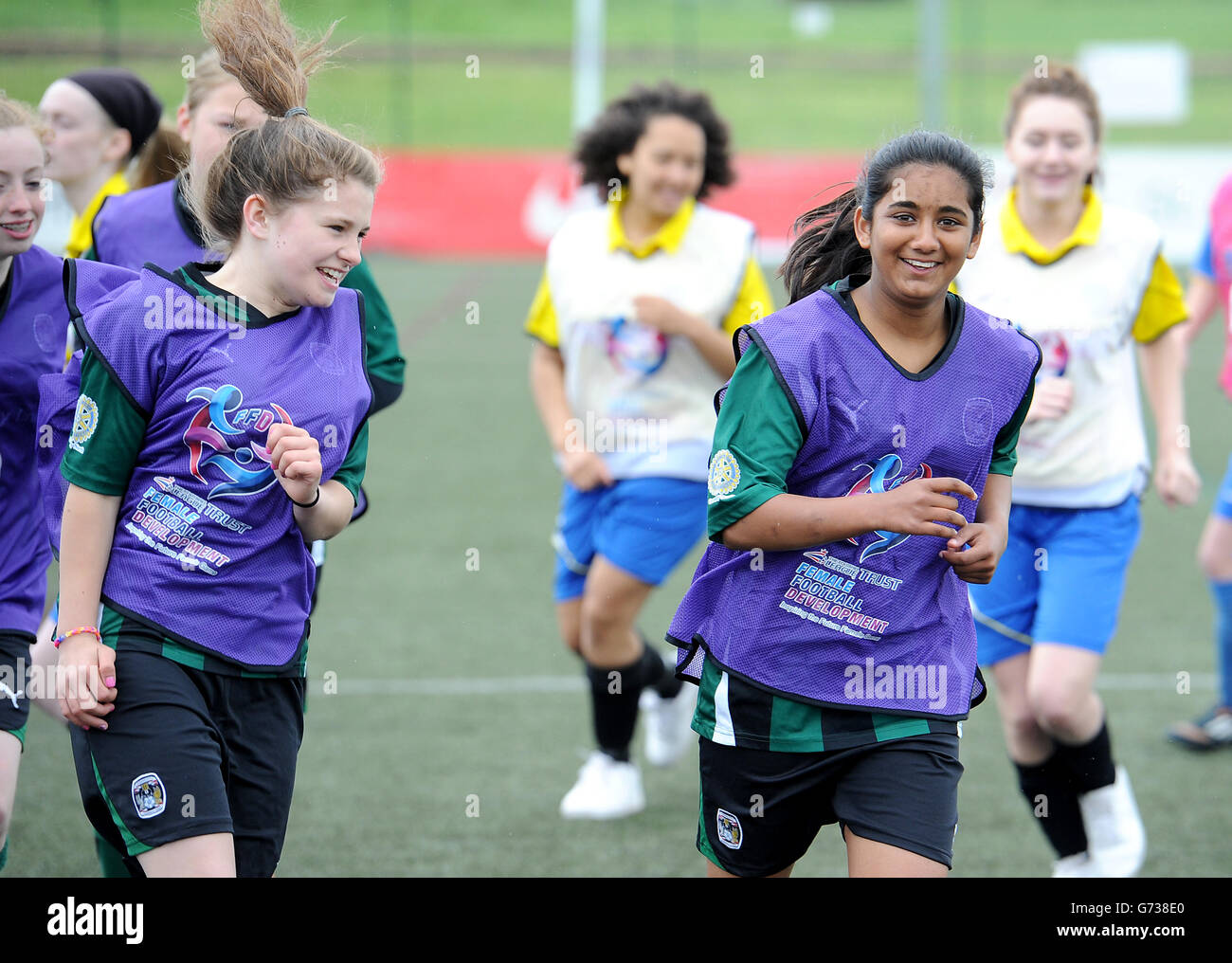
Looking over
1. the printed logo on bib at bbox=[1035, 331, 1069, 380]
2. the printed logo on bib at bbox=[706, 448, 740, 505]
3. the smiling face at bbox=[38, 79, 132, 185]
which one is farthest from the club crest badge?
the smiling face at bbox=[38, 79, 132, 185]

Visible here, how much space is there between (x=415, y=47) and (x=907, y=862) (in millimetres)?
31566

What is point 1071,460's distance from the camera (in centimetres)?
419

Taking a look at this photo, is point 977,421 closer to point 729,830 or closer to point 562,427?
point 729,830

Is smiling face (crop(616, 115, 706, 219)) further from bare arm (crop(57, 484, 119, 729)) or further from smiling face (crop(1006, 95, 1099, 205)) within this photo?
bare arm (crop(57, 484, 119, 729))

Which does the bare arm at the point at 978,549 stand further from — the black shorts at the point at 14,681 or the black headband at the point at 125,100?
the black headband at the point at 125,100

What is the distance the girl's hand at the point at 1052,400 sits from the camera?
407 cm

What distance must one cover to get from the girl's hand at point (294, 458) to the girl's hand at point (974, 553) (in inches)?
44.5

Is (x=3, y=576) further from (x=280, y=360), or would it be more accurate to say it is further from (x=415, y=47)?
(x=415, y=47)

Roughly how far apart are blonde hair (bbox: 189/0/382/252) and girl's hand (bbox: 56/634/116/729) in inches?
32.2

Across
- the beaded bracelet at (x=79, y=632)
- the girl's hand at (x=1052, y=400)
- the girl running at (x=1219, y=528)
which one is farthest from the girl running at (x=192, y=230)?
the girl running at (x=1219, y=528)

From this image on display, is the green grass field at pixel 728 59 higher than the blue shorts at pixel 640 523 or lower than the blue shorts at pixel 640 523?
higher

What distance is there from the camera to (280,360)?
2.79m
